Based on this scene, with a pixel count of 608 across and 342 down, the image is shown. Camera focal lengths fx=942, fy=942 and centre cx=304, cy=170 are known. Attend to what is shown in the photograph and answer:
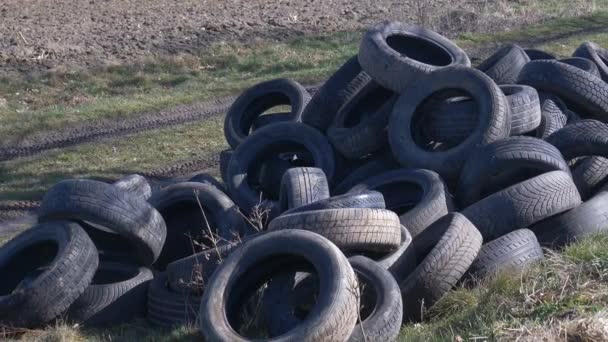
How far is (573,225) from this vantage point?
312 inches

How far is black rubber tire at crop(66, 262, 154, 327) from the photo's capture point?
25.4 feet

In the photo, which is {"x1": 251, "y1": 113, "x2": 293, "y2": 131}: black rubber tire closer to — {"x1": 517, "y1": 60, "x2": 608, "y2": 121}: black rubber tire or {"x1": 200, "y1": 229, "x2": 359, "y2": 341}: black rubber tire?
{"x1": 517, "y1": 60, "x2": 608, "y2": 121}: black rubber tire

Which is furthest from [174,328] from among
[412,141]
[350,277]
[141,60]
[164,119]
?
[141,60]

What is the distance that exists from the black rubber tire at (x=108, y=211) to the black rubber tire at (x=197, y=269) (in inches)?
17.7

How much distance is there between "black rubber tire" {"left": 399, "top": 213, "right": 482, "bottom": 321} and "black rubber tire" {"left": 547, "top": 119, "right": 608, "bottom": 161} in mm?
2232

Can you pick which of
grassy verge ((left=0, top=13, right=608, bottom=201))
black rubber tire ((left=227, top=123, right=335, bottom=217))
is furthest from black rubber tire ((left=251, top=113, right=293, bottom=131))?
grassy verge ((left=0, top=13, right=608, bottom=201))

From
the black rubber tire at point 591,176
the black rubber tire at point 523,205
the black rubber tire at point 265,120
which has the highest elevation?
the black rubber tire at point 523,205

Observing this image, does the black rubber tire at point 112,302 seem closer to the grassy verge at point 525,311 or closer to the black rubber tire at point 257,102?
the grassy verge at point 525,311

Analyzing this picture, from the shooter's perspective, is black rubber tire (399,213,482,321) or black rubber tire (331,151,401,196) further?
black rubber tire (331,151,401,196)

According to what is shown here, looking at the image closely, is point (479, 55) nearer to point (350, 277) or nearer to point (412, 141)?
point (412, 141)

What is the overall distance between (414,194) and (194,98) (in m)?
8.37

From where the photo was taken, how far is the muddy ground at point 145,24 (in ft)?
63.5

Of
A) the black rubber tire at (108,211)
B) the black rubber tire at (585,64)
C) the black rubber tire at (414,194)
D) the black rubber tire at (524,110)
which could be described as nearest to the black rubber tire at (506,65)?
the black rubber tire at (585,64)

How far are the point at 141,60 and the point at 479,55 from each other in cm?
690
